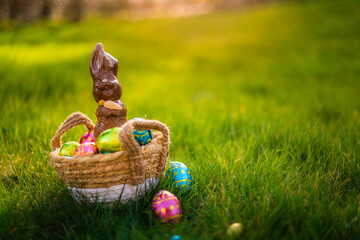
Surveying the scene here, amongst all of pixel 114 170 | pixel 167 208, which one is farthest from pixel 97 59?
pixel 167 208

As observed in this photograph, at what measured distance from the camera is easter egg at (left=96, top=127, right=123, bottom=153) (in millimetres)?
1552

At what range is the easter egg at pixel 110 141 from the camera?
155cm

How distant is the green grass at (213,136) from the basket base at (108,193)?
4 cm

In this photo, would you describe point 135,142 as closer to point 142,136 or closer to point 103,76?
point 142,136

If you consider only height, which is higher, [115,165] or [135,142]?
[135,142]

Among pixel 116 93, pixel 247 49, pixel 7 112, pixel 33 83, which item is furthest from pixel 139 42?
pixel 116 93

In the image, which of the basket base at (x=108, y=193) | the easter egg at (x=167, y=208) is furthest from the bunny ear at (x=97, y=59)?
the easter egg at (x=167, y=208)

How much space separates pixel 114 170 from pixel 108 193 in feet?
0.45

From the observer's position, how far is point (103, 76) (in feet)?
5.63

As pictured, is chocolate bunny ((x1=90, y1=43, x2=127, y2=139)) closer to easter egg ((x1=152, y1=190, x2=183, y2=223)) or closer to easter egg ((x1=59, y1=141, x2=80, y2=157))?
easter egg ((x1=59, y1=141, x2=80, y2=157))

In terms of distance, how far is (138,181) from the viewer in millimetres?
1567

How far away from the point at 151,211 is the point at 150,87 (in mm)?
3143

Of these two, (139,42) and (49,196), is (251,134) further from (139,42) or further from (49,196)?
(139,42)

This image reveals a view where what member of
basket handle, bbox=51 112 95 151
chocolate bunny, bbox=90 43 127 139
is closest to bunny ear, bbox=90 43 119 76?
chocolate bunny, bbox=90 43 127 139
